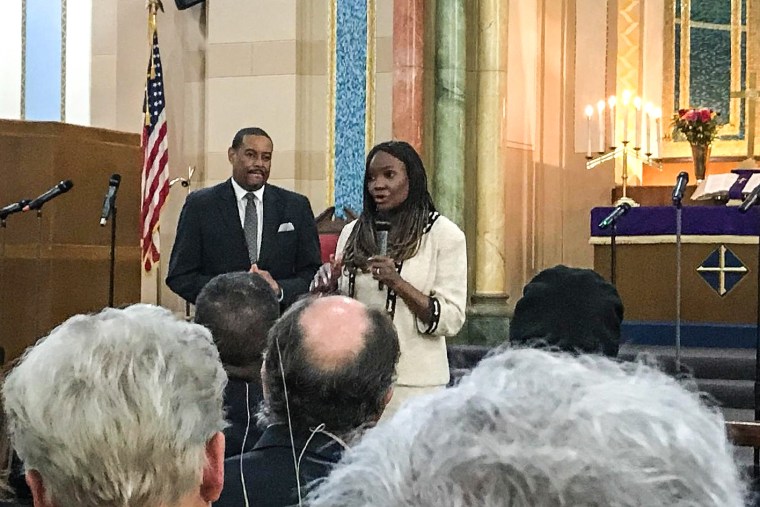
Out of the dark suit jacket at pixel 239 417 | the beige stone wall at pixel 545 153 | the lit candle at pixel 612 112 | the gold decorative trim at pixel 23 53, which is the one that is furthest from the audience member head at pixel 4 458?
the gold decorative trim at pixel 23 53

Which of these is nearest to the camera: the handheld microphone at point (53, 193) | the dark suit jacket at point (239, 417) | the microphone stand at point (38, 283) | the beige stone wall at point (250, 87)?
the dark suit jacket at point (239, 417)

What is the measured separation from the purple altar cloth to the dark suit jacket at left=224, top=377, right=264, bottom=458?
5.07 meters

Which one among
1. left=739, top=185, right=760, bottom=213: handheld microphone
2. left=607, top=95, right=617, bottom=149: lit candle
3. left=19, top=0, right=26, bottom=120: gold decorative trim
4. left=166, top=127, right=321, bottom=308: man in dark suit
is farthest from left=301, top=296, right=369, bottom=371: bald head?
left=19, top=0, right=26, bottom=120: gold decorative trim

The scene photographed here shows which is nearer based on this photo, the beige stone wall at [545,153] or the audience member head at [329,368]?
the audience member head at [329,368]

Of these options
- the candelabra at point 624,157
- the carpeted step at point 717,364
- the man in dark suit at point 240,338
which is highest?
the candelabra at point 624,157

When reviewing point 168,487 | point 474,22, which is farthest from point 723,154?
point 168,487

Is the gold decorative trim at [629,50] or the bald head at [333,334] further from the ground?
the gold decorative trim at [629,50]

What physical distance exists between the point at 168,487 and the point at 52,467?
13 centimetres

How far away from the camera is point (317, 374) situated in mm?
1954

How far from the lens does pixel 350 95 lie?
25.2 feet

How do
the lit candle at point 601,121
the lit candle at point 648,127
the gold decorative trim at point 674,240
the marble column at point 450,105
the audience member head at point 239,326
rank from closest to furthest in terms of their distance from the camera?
the audience member head at point 239,326 → the gold decorative trim at point 674,240 → the marble column at point 450,105 → the lit candle at point 601,121 → the lit candle at point 648,127

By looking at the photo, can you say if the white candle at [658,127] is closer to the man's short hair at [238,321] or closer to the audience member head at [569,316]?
the audience member head at [569,316]

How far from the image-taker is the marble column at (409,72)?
7238mm

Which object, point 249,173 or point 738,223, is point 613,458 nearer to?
point 249,173
